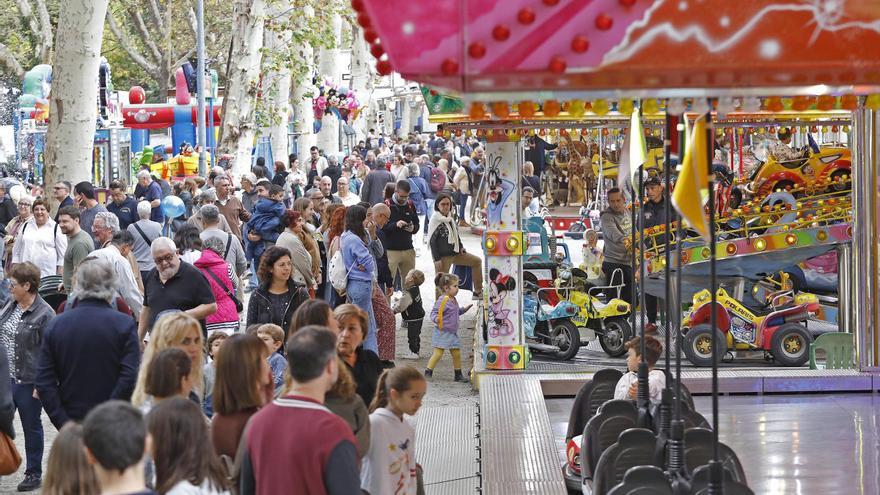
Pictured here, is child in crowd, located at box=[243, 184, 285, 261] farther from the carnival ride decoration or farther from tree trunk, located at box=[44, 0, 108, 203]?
the carnival ride decoration

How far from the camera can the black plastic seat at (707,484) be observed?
6148 mm

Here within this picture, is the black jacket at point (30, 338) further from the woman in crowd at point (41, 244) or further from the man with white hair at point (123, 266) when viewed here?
the woman in crowd at point (41, 244)

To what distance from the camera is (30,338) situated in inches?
372

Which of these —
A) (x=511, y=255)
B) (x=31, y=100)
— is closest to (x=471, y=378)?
(x=511, y=255)

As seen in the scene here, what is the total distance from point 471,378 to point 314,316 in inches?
272

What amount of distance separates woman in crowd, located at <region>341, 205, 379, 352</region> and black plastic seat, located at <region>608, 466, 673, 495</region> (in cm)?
613

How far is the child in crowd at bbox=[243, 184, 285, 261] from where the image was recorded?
1752 cm

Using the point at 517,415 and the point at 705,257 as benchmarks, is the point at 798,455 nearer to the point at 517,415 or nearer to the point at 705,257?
the point at 517,415

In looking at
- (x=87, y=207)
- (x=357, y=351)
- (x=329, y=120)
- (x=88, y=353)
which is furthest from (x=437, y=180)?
(x=357, y=351)

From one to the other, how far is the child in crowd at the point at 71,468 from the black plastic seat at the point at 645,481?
104 inches

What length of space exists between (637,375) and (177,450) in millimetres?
4320

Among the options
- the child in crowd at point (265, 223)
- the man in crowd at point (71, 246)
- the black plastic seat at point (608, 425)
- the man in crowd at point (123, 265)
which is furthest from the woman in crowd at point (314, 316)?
the child in crowd at point (265, 223)

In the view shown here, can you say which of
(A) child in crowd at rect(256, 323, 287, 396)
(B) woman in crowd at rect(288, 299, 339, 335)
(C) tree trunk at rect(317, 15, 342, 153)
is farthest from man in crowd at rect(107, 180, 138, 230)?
(C) tree trunk at rect(317, 15, 342, 153)

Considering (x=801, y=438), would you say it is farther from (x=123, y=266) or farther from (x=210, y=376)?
(x=123, y=266)
